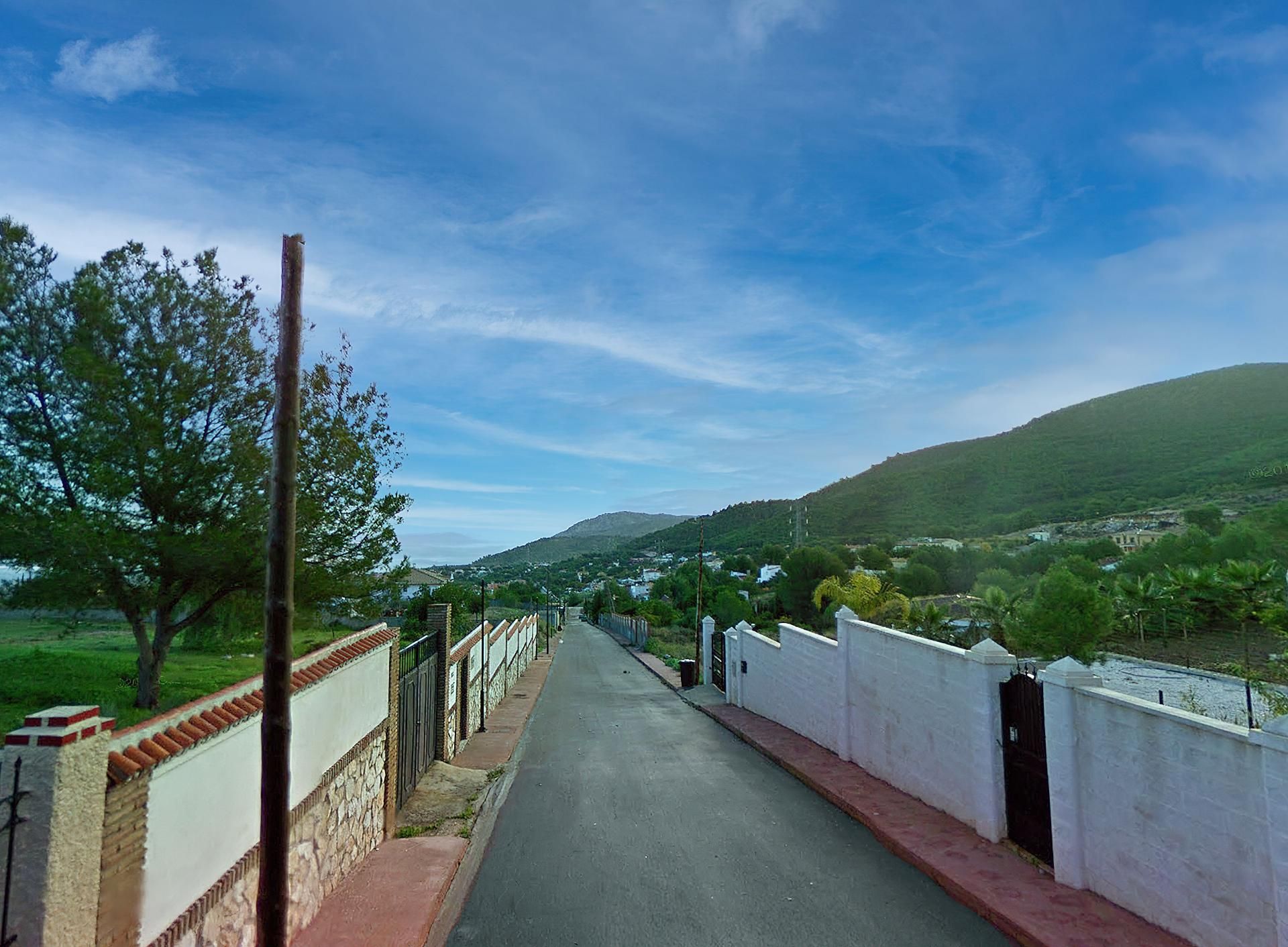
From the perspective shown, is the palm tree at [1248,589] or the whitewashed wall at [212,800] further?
the palm tree at [1248,589]

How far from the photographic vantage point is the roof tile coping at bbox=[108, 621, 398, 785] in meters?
3.47

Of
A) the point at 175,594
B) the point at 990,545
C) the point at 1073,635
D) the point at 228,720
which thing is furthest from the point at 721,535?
the point at 228,720

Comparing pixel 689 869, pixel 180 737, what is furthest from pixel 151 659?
pixel 180 737

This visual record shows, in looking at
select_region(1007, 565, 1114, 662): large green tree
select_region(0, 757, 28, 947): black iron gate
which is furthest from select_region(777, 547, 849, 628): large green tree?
select_region(0, 757, 28, 947): black iron gate

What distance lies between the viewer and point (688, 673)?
28.9 metres

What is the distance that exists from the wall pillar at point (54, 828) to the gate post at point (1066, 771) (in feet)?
22.9

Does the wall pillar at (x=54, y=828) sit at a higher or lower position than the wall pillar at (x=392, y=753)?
higher

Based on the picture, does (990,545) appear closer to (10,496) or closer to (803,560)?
(803,560)

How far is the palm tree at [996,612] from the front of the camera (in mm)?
30391

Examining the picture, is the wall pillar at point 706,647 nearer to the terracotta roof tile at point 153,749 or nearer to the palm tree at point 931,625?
the palm tree at point 931,625

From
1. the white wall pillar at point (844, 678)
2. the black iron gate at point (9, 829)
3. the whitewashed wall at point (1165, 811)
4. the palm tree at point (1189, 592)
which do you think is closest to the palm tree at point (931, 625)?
the palm tree at point (1189, 592)

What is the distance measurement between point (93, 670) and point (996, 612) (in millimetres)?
30858

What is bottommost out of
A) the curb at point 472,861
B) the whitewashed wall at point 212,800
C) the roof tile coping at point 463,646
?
the curb at point 472,861

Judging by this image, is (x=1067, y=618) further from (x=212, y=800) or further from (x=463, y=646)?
(x=212, y=800)
